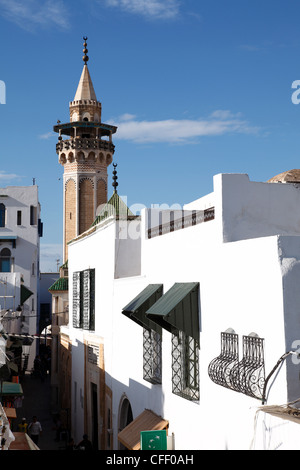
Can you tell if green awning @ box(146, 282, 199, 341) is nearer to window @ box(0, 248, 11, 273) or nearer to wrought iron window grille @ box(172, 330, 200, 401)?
wrought iron window grille @ box(172, 330, 200, 401)

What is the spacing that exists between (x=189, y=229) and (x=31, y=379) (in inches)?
1067

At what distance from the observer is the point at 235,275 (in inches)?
335

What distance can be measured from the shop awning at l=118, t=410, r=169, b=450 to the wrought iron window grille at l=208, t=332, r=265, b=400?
3.40 meters

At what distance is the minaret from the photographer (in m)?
41.5

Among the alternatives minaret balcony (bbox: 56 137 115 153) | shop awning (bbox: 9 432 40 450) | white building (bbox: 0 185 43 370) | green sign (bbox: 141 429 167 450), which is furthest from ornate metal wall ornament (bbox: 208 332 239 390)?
minaret balcony (bbox: 56 137 115 153)

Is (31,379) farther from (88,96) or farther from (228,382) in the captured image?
(228,382)

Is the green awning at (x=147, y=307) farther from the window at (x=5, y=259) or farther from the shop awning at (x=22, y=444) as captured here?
the window at (x=5, y=259)

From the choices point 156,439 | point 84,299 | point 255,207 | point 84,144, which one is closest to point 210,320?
point 255,207

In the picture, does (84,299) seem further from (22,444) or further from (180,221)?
(180,221)

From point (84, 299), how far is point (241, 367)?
12.7 m

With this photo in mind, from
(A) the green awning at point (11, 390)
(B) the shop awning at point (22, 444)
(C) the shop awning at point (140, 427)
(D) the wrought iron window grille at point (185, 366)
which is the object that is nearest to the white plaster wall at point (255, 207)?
(D) the wrought iron window grille at point (185, 366)

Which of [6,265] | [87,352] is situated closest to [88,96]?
[6,265]

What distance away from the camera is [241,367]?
26.4 ft

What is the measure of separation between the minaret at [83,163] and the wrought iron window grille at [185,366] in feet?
99.7
